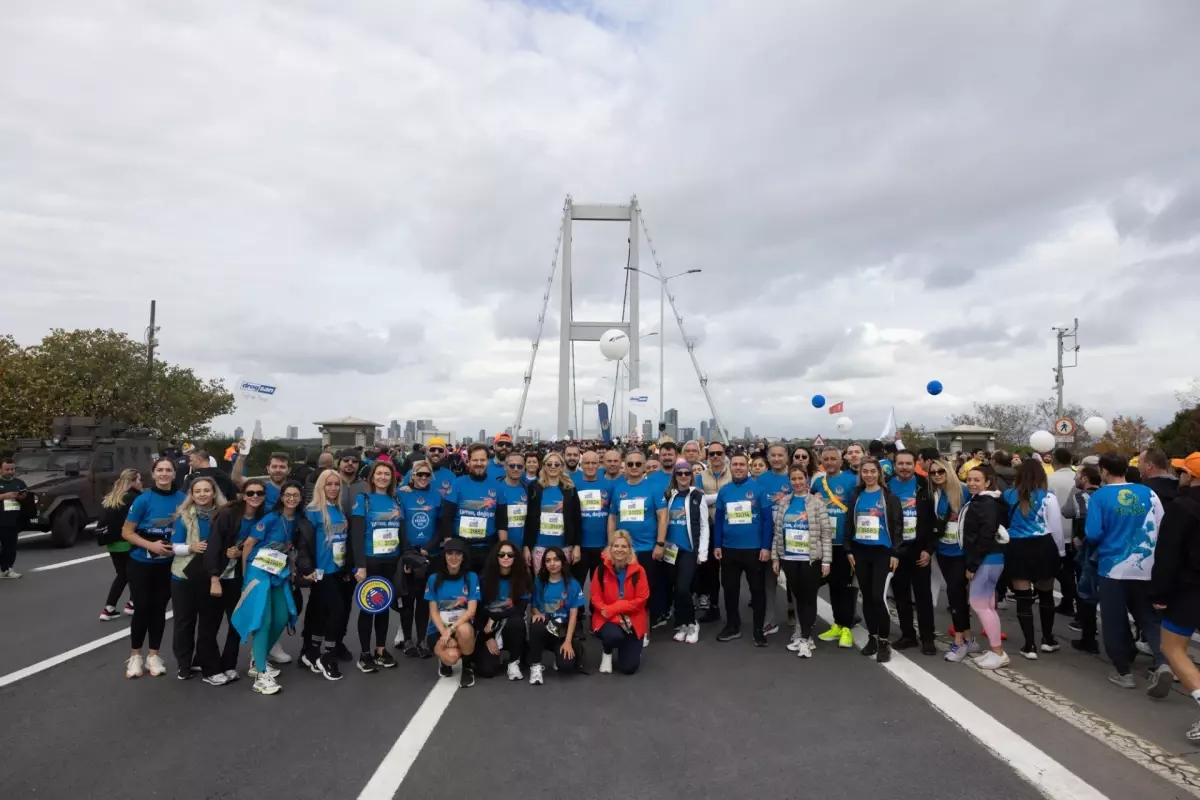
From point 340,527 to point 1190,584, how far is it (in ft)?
17.9

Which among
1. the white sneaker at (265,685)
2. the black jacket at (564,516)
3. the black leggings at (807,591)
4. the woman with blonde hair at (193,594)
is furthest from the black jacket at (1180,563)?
the woman with blonde hair at (193,594)

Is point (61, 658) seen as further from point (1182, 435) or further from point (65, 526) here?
point (1182, 435)

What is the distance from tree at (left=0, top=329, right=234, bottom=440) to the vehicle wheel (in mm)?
14399

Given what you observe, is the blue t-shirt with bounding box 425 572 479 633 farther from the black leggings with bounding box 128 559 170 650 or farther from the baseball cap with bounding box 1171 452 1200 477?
the baseball cap with bounding box 1171 452 1200 477

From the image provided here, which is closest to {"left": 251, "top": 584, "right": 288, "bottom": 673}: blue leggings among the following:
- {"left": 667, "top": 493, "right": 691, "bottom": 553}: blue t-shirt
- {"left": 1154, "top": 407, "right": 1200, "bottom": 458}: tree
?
{"left": 667, "top": 493, "right": 691, "bottom": 553}: blue t-shirt

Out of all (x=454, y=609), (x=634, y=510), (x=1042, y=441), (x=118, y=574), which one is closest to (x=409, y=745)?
(x=454, y=609)

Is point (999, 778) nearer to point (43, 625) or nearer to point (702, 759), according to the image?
point (702, 759)

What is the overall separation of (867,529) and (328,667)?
417 centimetres

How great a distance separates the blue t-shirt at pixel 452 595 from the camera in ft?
16.5

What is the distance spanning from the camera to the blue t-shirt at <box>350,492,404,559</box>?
5305 millimetres

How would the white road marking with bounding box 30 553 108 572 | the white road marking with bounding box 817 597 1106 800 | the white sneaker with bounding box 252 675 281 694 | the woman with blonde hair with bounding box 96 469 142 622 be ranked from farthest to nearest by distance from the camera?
the white road marking with bounding box 30 553 108 572 < the woman with blonde hair with bounding box 96 469 142 622 < the white sneaker with bounding box 252 675 281 694 < the white road marking with bounding box 817 597 1106 800

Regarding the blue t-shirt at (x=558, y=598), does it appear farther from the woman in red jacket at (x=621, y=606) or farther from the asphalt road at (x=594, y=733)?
the asphalt road at (x=594, y=733)

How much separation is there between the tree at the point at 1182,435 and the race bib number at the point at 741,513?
12628 millimetres

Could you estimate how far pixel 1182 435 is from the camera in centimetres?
1523
